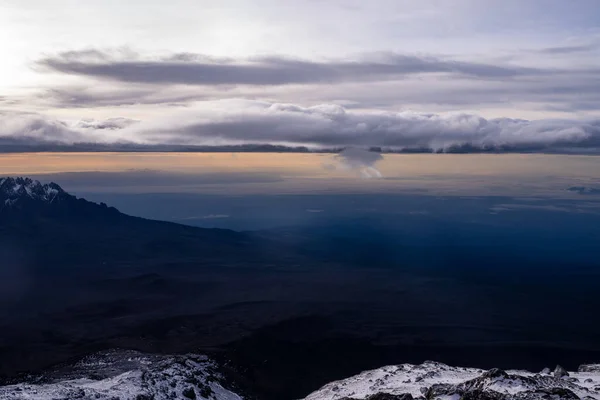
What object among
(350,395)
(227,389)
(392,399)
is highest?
(392,399)

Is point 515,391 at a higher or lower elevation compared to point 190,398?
higher

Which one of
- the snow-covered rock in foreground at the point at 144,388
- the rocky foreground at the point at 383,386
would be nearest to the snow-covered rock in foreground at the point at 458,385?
the rocky foreground at the point at 383,386

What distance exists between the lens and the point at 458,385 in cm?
13000

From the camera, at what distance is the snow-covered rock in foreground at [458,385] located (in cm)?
11950

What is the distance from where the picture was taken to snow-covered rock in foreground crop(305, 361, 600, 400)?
11950 cm

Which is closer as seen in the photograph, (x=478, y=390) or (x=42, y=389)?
(x=478, y=390)

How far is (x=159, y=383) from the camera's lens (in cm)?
16462

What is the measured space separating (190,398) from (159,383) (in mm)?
11923

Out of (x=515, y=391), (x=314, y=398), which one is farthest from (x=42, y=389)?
(x=515, y=391)

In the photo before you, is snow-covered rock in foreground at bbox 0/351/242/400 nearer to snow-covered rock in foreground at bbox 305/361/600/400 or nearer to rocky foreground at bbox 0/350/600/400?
rocky foreground at bbox 0/350/600/400

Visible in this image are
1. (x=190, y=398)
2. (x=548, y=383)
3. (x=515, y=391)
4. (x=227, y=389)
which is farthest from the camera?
(x=227, y=389)

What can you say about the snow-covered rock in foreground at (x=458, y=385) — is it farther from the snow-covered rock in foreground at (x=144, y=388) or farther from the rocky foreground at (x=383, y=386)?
the snow-covered rock in foreground at (x=144, y=388)

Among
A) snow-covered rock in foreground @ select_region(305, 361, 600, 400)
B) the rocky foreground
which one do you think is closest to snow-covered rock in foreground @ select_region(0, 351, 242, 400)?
the rocky foreground

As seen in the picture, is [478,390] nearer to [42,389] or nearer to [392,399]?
[392,399]
